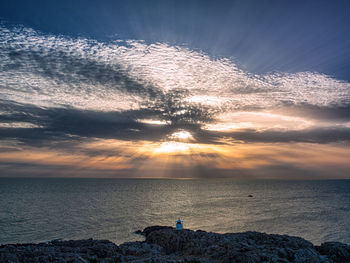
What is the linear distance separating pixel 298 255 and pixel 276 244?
565 cm

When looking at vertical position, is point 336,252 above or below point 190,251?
above

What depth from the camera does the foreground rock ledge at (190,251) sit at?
1716cm

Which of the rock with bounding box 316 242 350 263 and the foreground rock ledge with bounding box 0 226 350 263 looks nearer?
the foreground rock ledge with bounding box 0 226 350 263

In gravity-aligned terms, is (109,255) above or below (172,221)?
above

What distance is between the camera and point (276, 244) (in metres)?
23.4

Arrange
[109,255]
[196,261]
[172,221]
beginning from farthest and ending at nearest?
[172,221] < [109,255] < [196,261]

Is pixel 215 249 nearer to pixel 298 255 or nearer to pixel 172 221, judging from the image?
pixel 298 255

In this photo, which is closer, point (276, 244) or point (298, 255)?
point (298, 255)

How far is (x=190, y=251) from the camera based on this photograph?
2280 centimetres

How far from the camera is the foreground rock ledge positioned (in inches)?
675

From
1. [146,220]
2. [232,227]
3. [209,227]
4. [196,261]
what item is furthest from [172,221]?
[196,261]

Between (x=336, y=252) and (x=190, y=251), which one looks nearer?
(x=336, y=252)

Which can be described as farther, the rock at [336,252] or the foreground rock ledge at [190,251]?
the rock at [336,252]

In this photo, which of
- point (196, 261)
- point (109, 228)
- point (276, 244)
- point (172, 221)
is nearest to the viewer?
point (196, 261)
